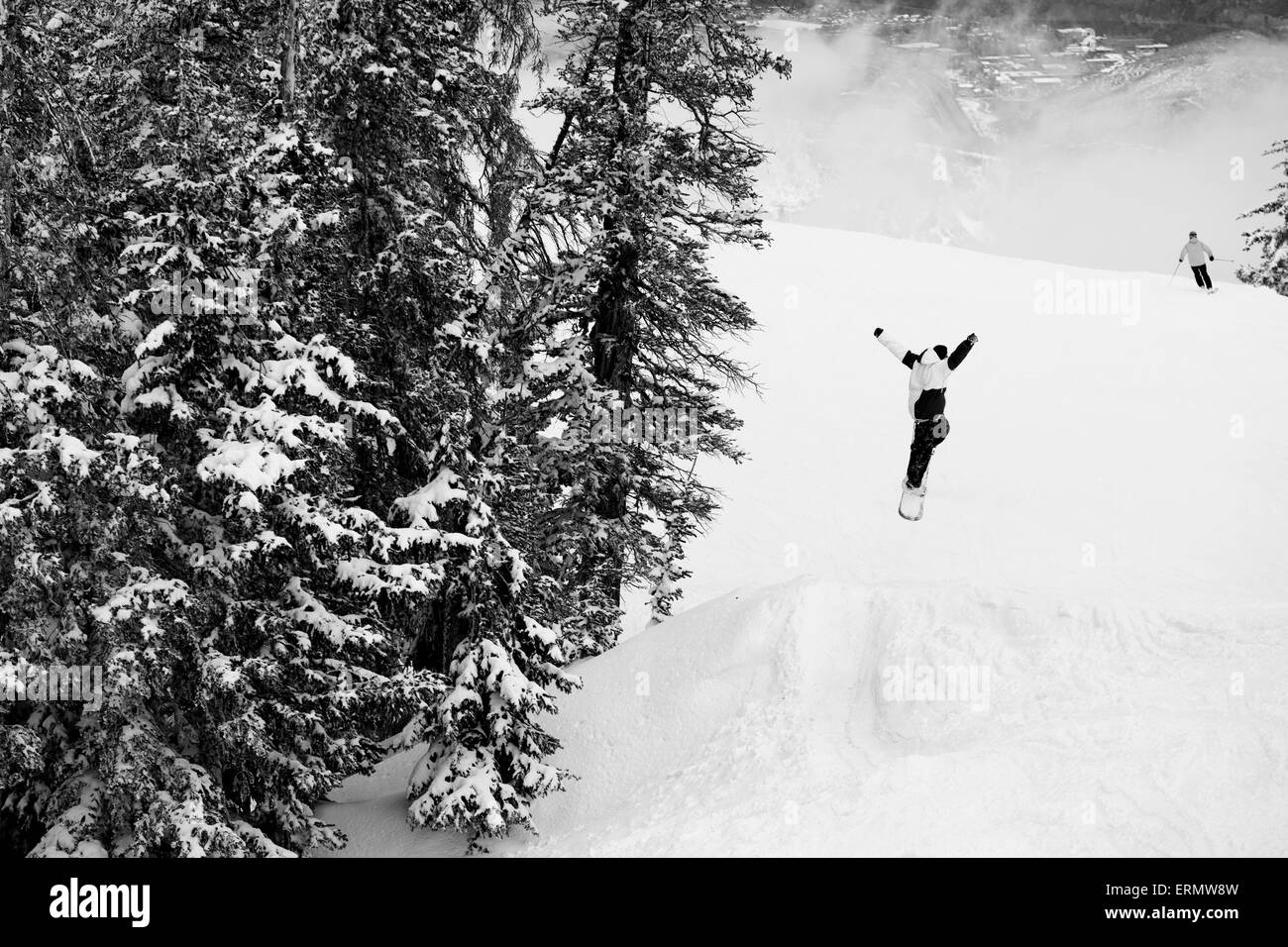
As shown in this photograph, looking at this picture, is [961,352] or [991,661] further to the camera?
[961,352]

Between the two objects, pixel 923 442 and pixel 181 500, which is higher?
pixel 923 442

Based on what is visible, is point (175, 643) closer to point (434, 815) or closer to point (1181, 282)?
point (434, 815)

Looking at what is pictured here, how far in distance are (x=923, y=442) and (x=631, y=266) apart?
4.85 meters

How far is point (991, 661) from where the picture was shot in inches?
389

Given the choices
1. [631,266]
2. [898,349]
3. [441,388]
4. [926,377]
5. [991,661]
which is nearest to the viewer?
[991,661]

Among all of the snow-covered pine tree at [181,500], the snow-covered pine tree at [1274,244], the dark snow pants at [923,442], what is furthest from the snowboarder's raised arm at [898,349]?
the snow-covered pine tree at [1274,244]

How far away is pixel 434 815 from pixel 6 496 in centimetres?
500

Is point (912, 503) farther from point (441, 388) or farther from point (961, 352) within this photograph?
point (441, 388)

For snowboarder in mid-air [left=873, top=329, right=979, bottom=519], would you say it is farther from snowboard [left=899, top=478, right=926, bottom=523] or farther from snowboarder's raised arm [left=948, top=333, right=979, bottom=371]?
snowboard [left=899, top=478, right=926, bottom=523]

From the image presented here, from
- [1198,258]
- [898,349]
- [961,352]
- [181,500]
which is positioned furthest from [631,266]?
[1198,258]

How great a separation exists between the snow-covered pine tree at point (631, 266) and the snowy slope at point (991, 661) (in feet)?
7.21

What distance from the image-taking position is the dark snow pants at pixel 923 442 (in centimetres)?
1341

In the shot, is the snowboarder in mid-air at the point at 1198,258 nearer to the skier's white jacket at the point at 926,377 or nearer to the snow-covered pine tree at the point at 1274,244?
the snow-covered pine tree at the point at 1274,244

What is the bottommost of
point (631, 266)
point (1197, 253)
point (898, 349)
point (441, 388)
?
point (441, 388)
